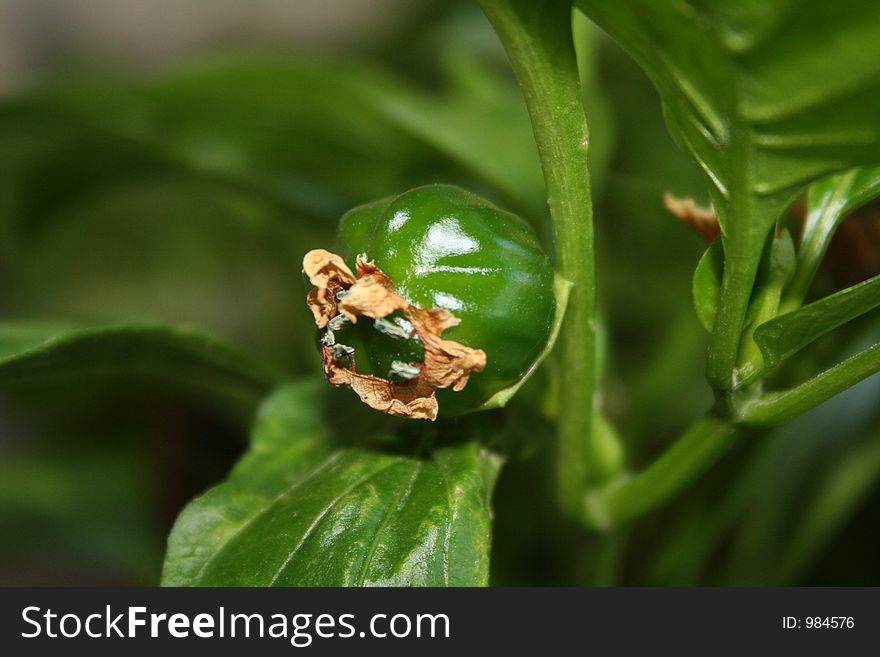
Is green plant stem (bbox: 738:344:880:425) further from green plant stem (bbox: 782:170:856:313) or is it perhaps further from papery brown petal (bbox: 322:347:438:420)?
papery brown petal (bbox: 322:347:438:420)

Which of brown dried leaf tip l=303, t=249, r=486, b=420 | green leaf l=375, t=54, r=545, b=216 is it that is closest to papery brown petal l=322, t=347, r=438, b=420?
brown dried leaf tip l=303, t=249, r=486, b=420

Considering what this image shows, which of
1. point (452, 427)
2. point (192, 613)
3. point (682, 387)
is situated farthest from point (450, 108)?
point (192, 613)

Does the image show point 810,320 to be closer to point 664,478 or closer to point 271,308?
point 664,478

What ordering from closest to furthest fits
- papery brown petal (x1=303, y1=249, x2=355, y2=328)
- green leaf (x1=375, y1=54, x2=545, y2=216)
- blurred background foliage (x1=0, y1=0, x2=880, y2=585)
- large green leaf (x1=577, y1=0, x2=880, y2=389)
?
large green leaf (x1=577, y1=0, x2=880, y2=389), papery brown petal (x1=303, y1=249, x2=355, y2=328), blurred background foliage (x1=0, y1=0, x2=880, y2=585), green leaf (x1=375, y1=54, x2=545, y2=216)

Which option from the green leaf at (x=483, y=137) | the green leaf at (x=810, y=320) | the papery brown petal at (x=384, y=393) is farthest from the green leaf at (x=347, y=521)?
the green leaf at (x=483, y=137)

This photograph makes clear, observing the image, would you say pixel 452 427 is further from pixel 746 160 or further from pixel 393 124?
pixel 393 124

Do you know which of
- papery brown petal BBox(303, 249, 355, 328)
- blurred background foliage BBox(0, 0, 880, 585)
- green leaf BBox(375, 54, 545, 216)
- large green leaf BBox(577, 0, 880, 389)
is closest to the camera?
large green leaf BBox(577, 0, 880, 389)

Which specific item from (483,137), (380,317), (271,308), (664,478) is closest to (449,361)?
(380,317)
